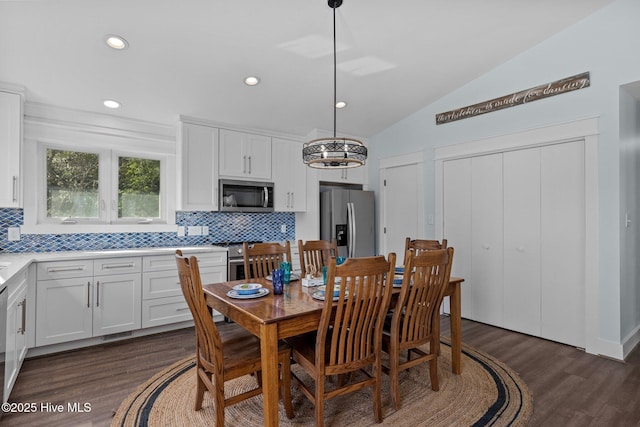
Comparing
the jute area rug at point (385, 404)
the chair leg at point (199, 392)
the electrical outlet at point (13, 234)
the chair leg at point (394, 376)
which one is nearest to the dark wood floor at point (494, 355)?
the jute area rug at point (385, 404)

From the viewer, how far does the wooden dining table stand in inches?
66.7

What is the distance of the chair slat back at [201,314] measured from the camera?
177 centimetres

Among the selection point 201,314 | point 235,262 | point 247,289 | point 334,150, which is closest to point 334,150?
point 334,150

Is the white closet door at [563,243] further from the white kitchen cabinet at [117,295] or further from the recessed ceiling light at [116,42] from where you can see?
the white kitchen cabinet at [117,295]

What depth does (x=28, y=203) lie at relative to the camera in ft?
11.0

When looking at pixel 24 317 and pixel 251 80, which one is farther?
pixel 251 80

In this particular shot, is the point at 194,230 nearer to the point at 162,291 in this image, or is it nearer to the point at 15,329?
the point at 162,291

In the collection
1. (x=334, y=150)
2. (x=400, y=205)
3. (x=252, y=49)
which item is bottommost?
(x=400, y=205)

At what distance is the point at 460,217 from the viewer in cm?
414

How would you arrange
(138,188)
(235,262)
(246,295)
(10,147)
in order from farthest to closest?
1. (138,188)
2. (235,262)
3. (10,147)
4. (246,295)

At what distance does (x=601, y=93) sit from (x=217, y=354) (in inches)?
148

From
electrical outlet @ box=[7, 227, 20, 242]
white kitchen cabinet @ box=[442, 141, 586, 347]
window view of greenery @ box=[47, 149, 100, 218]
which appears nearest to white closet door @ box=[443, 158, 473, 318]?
white kitchen cabinet @ box=[442, 141, 586, 347]

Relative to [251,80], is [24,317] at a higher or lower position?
lower

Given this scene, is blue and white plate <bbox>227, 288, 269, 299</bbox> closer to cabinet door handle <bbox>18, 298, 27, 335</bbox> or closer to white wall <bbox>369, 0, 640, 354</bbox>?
cabinet door handle <bbox>18, 298, 27, 335</bbox>
